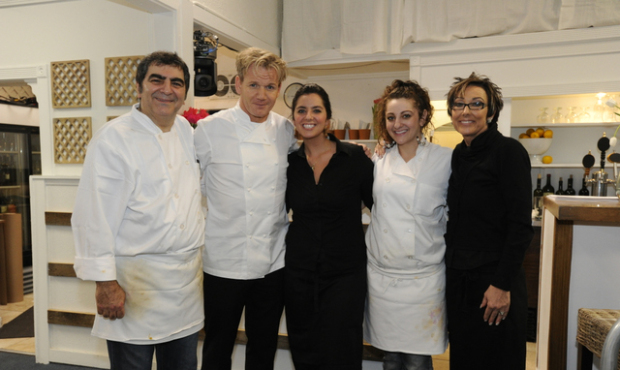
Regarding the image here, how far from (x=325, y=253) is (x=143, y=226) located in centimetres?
73

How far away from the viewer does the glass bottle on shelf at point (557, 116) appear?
4.33 meters

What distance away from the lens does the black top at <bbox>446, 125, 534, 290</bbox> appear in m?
1.56

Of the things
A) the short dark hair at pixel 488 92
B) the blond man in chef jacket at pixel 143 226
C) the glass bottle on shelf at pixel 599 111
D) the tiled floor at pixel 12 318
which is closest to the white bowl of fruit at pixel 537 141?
the glass bottle on shelf at pixel 599 111

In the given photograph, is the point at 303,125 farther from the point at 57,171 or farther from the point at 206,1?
the point at 57,171

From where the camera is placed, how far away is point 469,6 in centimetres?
373

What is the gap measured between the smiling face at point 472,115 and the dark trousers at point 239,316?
0.99 m

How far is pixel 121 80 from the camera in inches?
115

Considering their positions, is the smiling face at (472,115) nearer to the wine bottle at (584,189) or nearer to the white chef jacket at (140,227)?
the white chef jacket at (140,227)

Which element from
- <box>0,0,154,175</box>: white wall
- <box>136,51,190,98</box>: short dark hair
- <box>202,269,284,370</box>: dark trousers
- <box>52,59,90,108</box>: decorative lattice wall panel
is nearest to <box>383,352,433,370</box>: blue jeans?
<box>202,269,284,370</box>: dark trousers

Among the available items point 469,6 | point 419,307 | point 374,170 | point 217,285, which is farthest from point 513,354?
point 469,6

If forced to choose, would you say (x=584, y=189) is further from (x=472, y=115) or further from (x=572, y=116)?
(x=472, y=115)

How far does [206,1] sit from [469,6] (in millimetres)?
2244

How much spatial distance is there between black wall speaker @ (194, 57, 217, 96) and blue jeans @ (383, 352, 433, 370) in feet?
6.66

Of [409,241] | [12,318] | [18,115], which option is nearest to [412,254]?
[409,241]
